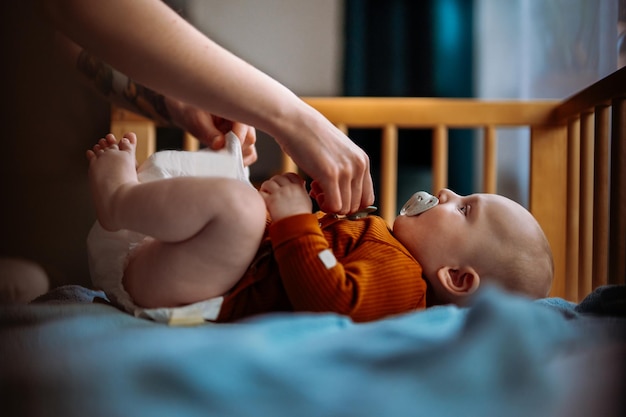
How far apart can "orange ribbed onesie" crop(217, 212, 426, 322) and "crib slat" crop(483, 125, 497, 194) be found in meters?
0.43

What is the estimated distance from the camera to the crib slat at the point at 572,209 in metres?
0.85

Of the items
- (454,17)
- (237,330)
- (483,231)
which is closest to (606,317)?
(483,231)

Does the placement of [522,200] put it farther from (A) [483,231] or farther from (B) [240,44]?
(B) [240,44]

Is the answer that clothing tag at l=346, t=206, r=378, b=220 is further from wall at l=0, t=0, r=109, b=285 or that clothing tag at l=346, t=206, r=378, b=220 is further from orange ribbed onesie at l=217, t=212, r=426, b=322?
wall at l=0, t=0, r=109, b=285

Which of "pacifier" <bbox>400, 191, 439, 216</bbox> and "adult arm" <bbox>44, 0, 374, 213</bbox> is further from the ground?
"adult arm" <bbox>44, 0, 374, 213</bbox>

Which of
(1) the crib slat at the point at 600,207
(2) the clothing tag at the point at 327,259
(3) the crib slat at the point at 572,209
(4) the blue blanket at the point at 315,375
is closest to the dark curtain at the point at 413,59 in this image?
(3) the crib slat at the point at 572,209

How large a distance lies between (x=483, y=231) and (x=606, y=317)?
6.8 inches

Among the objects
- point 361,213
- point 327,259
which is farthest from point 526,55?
point 327,259

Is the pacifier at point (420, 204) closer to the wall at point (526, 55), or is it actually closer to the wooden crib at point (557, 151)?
the wooden crib at point (557, 151)

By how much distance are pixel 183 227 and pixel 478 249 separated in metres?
0.33

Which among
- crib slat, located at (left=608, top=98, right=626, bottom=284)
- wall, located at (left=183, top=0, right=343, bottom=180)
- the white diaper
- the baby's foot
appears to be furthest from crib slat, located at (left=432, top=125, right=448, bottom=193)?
the baby's foot

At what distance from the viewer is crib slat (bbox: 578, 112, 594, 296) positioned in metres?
0.79

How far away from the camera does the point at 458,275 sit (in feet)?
2.12

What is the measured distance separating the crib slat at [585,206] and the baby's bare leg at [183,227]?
1.66ft
